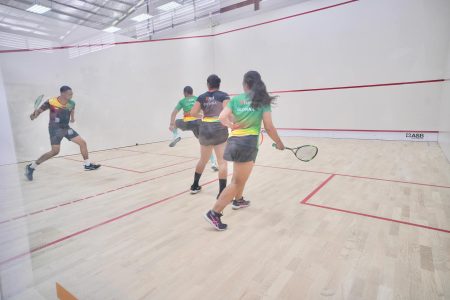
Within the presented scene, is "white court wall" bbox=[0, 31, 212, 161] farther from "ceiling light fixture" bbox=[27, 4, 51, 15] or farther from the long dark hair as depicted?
the long dark hair

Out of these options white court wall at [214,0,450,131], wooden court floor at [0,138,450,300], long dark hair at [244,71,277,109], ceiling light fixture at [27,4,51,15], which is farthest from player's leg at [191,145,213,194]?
white court wall at [214,0,450,131]

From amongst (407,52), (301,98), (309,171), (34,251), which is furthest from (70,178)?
(407,52)

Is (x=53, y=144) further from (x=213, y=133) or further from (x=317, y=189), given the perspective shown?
(x=317, y=189)

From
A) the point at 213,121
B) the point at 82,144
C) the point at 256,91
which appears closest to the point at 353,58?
the point at 213,121

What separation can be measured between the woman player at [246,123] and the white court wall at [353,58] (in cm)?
496

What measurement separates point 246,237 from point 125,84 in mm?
5337

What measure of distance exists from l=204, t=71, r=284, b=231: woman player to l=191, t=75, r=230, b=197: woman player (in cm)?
50

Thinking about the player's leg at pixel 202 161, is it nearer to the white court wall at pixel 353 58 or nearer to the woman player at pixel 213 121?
the woman player at pixel 213 121

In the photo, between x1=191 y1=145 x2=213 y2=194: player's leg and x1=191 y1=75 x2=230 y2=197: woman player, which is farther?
x1=191 y1=145 x2=213 y2=194: player's leg

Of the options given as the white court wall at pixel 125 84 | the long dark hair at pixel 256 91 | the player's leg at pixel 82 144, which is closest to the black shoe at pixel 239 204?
the long dark hair at pixel 256 91

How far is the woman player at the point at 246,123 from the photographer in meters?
1.63

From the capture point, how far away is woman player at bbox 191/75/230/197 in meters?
2.19

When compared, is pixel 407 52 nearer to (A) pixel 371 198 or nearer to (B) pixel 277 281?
(A) pixel 371 198

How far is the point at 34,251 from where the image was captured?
1.59 meters
